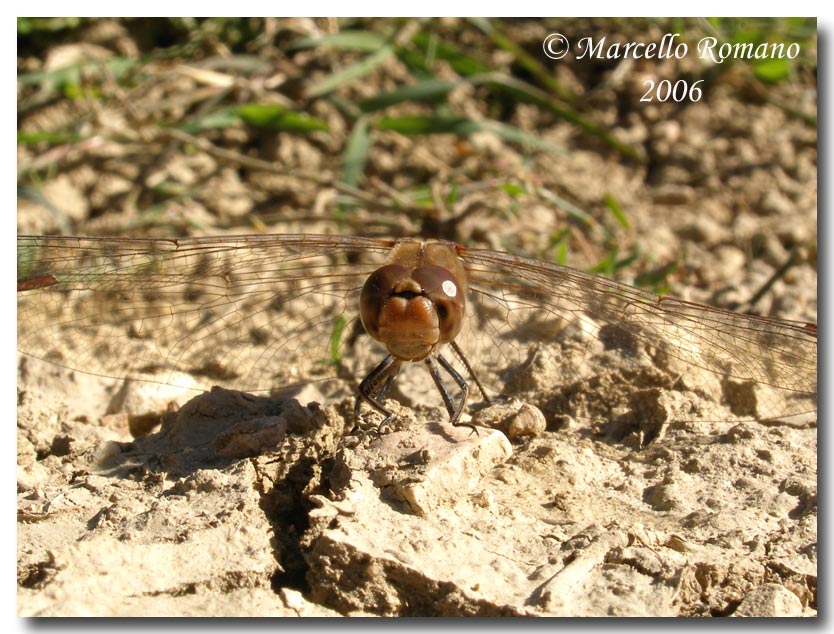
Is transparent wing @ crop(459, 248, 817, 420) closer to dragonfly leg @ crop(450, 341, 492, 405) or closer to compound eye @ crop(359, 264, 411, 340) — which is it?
dragonfly leg @ crop(450, 341, 492, 405)

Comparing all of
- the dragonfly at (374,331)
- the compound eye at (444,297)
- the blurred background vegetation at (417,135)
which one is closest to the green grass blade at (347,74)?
the blurred background vegetation at (417,135)

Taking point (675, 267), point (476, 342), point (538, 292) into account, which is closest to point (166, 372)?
point (476, 342)

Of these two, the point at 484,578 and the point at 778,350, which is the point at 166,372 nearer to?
the point at 484,578

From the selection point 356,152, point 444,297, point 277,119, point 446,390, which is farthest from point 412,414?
point 277,119

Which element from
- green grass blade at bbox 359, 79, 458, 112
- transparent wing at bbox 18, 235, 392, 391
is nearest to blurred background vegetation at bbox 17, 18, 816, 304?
green grass blade at bbox 359, 79, 458, 112

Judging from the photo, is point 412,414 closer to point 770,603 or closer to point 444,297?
point 444,297

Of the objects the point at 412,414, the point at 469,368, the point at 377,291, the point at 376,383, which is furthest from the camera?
the point at 469,368
